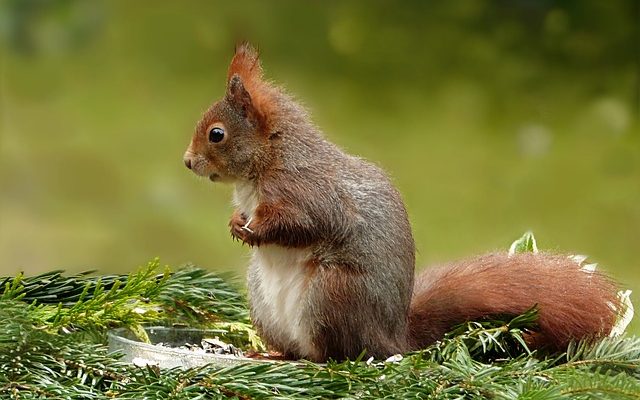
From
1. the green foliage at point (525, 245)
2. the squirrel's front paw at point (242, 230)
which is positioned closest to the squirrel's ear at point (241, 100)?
the squirrel's front paw at point (242, 230)

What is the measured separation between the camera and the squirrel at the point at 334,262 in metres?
1.25

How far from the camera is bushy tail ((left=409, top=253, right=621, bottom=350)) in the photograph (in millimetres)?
1287

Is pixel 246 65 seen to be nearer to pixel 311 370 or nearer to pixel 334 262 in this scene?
pixel 334 262

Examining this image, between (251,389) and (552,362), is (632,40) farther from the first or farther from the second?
(251,389)

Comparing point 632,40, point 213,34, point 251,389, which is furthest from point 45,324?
point 632,40

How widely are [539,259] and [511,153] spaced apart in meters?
1.41

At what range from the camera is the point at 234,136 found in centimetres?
135

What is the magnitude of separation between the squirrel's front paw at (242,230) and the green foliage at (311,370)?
105 millimetres

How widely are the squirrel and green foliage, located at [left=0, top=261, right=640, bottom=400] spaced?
47 mm

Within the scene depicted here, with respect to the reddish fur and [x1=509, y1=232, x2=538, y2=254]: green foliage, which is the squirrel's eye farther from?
[x1=509, y1=232, x2=538, y2=254]: green foliage

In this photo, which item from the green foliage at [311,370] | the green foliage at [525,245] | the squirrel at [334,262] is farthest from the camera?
the green foliage at [525,245]

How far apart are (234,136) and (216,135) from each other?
2cm

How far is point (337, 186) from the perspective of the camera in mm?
1288

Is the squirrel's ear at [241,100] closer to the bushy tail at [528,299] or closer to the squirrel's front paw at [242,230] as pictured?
the squirrel's front paw at [242,230]
